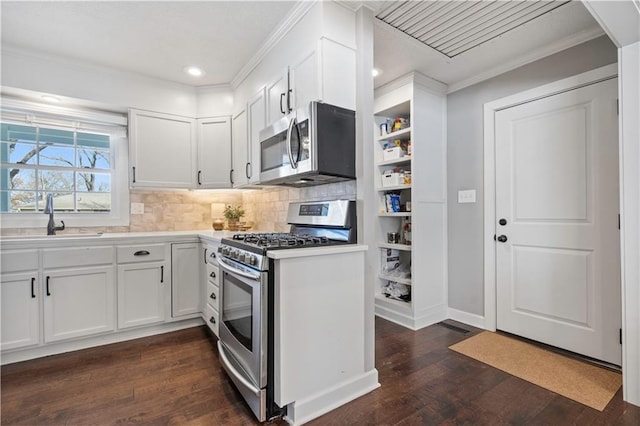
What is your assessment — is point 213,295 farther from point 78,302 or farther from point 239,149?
point 239,149

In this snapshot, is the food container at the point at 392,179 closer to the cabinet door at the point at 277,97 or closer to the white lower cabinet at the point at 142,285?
the cabinet door at the point at 277,97

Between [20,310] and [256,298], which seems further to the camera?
[20,310]

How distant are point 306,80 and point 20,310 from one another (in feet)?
8.70

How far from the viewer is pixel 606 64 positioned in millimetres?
2123

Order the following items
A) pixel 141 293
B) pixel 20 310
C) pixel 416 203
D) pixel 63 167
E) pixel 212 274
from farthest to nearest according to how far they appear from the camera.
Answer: pixel 63 167 < pixel 416 203 < pixel 141 293 < pixel 212 274 < pixel 20 310

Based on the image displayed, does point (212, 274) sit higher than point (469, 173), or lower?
lower

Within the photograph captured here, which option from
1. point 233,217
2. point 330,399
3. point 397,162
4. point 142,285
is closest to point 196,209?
point 233,217

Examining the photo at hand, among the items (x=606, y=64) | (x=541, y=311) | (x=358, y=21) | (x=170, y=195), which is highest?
(x=358, y=21)

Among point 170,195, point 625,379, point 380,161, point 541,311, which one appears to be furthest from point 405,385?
point 170,195

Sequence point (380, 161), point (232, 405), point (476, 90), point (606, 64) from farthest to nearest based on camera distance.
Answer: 1. point (380, 161)
2. point (476, 90)
3. point (606, 64)
4. point (232, 405)

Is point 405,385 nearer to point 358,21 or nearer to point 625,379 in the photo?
point 625,379

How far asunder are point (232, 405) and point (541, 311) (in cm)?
242

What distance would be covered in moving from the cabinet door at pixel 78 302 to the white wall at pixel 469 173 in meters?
3.15

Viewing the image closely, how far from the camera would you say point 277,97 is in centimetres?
232
